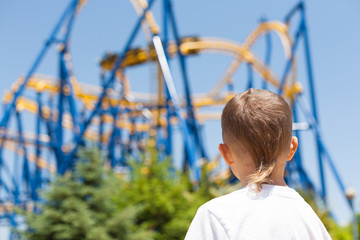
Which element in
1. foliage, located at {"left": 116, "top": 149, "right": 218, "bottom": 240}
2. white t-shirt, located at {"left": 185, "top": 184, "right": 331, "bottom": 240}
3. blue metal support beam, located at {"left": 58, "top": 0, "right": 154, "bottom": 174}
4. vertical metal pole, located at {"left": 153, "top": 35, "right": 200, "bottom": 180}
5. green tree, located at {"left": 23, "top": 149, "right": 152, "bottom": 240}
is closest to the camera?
white t-shirt, located at {"left": 185, "top": 184, "right": 331, "bottom": 240}

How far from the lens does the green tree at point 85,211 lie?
14.2 ft

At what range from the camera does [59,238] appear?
14.0 feet

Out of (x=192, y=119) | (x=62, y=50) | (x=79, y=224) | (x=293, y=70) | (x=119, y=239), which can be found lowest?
(x=119, y=239)

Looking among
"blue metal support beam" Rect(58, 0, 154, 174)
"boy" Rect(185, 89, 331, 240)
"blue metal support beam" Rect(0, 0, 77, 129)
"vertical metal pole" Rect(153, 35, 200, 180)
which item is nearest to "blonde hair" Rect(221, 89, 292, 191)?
"boy" Rect(185, 89, 331, 240)

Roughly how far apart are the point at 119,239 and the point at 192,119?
5.25m

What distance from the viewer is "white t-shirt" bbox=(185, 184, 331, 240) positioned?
747 millimetres

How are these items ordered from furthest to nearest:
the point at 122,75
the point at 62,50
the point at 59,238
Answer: the point at 122,75 → the point at 62,50 → the point at 59,238

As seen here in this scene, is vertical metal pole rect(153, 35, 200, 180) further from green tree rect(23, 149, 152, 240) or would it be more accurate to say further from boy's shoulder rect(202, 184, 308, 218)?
boy's shoulder rect(202, 184, 308, 218)

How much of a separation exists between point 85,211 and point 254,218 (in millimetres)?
3864

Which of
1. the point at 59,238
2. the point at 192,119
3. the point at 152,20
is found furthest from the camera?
the point at 152,20

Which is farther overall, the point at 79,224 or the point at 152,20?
the point at 152,20

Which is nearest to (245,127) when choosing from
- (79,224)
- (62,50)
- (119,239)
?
(79,224)

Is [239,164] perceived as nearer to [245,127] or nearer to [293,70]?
[245,127]

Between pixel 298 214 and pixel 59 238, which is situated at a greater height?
pixel 298 214
